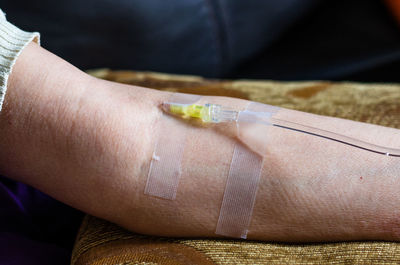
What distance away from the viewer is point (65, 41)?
3.72 feet

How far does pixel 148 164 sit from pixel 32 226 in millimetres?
292

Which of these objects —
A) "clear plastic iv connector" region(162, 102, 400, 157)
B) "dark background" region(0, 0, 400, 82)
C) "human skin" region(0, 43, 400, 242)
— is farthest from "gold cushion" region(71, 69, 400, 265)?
"dark background" region(0, 0, 400, 82)

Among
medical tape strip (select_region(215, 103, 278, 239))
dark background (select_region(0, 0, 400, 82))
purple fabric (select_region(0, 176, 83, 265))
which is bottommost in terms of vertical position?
purple fabric (select_region(0, 176, 83, 265))

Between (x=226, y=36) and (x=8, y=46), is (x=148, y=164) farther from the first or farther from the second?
(x=226, y=36)

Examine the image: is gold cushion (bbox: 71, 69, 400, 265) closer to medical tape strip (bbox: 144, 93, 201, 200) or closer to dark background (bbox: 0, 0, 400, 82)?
medical tape strip (bbox: 144, 93, 201, 200)

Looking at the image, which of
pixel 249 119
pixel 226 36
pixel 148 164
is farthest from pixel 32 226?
pixel 226 36

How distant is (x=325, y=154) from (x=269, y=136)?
0.27ft

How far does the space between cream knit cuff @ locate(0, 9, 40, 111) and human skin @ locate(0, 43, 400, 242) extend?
0.04ft

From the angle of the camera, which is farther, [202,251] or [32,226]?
[32,226]

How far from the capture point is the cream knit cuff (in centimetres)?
56

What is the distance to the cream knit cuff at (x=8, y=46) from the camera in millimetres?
562

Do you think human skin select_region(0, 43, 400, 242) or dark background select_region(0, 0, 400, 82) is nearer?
human skin select_region(0, 43, 400, 242)

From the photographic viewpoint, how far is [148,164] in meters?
0.59

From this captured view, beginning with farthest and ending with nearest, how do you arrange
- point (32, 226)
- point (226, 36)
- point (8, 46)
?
point (226, 36)
point (32, 226)
point (8, 46)
